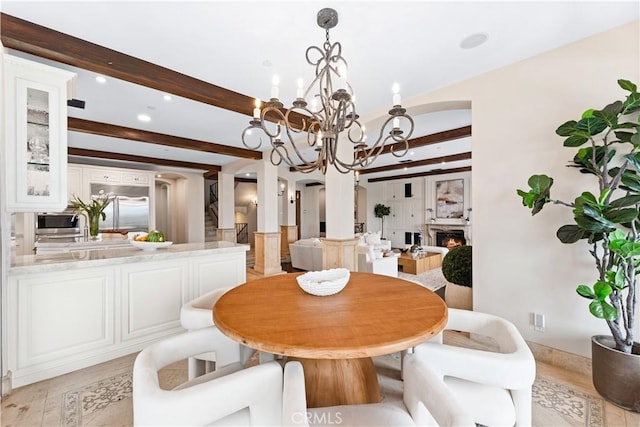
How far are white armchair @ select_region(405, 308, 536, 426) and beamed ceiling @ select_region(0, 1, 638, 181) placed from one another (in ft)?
6.65

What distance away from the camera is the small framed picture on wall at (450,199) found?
860 centimetres

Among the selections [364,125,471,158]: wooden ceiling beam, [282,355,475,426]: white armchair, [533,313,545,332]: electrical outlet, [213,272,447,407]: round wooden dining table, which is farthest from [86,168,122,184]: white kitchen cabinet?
[533,313,545,332]: electrical outlet

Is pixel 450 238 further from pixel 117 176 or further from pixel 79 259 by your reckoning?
pixel 117 176

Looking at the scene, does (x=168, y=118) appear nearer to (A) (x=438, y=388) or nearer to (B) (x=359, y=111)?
(B) (x=359, y=111)

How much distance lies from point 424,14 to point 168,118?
355cm

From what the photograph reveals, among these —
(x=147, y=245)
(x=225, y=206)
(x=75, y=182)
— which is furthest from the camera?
(x=225, y=206)

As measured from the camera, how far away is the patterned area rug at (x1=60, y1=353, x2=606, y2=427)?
1.69m

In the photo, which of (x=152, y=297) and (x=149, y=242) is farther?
(x=149, y=242)

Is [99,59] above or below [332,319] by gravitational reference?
above

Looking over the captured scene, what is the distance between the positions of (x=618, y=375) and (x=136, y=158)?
7.99 metres

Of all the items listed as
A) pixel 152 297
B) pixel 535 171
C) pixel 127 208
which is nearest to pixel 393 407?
pixel 535 171

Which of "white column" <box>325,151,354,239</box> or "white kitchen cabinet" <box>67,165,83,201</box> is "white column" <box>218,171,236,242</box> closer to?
"white kitchen cabinet" <box>67,165,83,201</box>

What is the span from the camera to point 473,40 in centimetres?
212

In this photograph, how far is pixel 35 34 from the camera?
192cm
